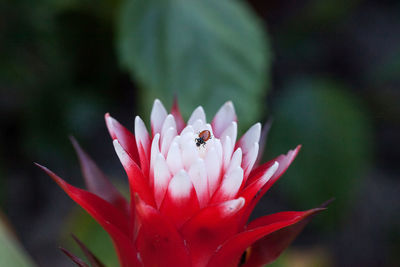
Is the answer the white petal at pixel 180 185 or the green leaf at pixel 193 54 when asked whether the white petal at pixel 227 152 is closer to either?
the white petal at pixel 180 185

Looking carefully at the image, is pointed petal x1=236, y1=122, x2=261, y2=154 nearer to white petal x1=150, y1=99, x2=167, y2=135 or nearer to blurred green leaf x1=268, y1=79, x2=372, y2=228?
white petal x1=150, y1=99, x2=167, y2=135

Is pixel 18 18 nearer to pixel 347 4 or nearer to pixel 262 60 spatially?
pixel 262 60

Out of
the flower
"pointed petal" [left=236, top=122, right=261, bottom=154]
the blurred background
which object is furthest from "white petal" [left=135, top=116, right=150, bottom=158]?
the blurred background

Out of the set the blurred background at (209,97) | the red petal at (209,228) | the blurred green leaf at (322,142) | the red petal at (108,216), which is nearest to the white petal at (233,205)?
the red petal at (209,228)

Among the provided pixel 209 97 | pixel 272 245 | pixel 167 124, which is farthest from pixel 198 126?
pixel 209 97

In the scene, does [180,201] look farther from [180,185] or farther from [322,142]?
[322,142]

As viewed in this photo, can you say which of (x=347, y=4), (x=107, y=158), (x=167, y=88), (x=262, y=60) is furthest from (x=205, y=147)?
(x=347, y=4)
